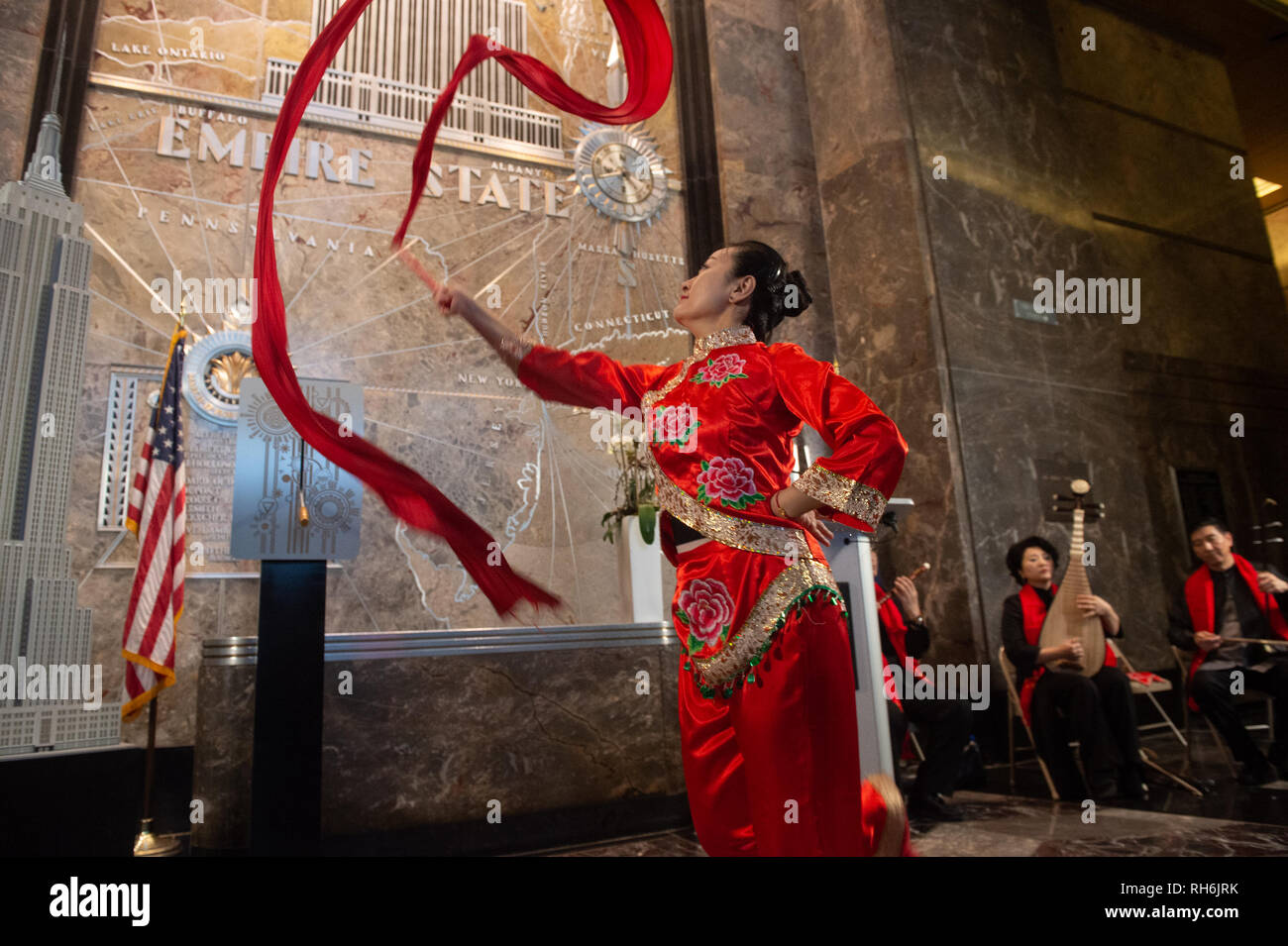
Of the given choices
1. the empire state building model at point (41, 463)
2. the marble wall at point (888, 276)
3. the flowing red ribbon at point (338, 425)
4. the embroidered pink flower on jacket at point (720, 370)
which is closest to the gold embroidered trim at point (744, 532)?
the embroidered pink flower on jacket at point (720, 370)

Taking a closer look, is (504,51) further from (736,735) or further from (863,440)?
(736,735)

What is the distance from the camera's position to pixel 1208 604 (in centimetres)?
381

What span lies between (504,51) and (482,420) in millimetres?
2132

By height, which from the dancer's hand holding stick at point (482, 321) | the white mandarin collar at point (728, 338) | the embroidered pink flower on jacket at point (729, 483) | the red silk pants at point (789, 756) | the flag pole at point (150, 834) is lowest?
the flag pole at point (150, 834)

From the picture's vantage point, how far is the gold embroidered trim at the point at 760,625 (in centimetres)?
152

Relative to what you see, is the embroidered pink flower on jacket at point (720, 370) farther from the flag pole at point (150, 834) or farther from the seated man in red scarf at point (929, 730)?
the flag pole at point (150, 834)

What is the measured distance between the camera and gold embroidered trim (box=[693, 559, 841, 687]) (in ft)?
4.99

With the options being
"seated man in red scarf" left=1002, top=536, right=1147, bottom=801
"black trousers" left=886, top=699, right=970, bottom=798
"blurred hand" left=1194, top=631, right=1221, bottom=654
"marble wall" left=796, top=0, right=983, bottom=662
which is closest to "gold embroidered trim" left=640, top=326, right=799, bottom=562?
"black trousers" left=886, top=699, right=970, bottom=798

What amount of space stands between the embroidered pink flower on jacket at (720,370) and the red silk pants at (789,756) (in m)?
0.38

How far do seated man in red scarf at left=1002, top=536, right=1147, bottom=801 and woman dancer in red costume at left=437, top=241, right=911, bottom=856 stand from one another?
91.9 inches

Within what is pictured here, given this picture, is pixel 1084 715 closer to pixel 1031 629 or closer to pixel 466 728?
pixel 1031 629
